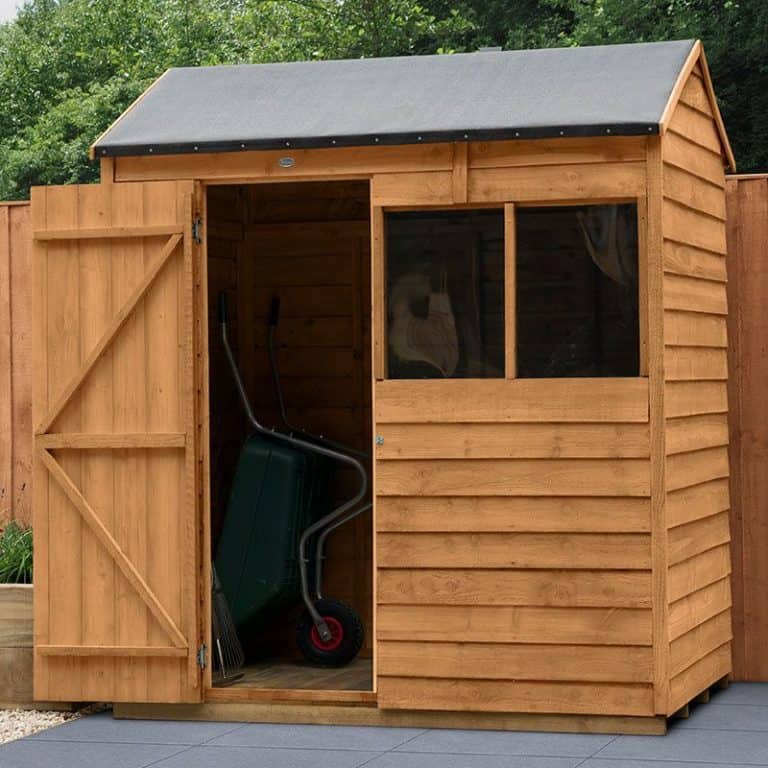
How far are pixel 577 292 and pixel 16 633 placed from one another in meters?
2.81

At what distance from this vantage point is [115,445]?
657 centimetres

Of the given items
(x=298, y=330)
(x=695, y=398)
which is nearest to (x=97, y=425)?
(x=298, y=330)

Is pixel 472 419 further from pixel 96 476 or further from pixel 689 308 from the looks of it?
pixel 96 476

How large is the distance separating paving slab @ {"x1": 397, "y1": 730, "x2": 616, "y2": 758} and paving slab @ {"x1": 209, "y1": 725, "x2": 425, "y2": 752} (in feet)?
0.28

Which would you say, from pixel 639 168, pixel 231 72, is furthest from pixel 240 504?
pixel 639 168

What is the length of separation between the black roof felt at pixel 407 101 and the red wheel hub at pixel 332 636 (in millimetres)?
2236

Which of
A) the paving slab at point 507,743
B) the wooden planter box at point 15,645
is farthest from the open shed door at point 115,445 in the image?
the paving slab at point 507,743

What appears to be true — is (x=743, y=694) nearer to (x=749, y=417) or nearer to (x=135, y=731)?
(x=749, y=417)

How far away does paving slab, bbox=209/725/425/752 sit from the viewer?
6164mm

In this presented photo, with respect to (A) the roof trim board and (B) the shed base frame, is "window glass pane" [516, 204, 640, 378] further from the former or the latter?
(B) the shed base frame

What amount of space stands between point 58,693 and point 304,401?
2023 mm

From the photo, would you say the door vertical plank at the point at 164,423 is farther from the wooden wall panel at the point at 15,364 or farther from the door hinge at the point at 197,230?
the wooden wall panel at the point at 15,364

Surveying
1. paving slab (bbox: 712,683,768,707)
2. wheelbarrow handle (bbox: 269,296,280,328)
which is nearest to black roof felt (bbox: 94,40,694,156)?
wheelbarrow handle (bbox: 269,296,280,328)

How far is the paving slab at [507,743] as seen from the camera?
5.99 metres
